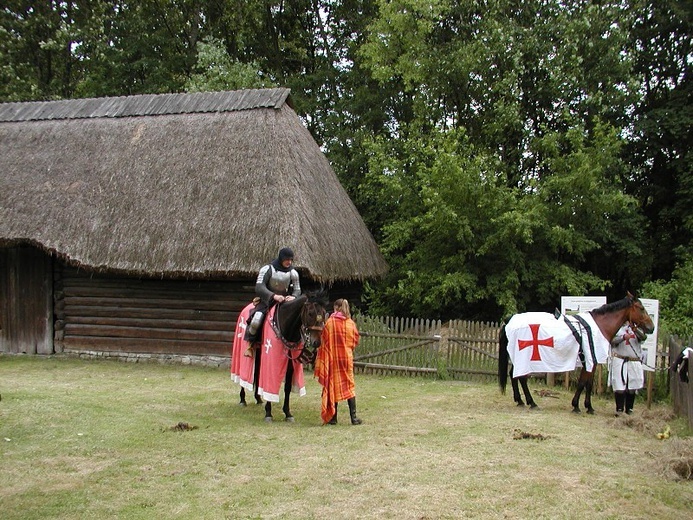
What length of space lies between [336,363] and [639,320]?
4251 millimetres

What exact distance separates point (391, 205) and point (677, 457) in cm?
1328

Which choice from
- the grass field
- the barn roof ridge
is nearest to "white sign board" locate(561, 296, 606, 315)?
the grass field

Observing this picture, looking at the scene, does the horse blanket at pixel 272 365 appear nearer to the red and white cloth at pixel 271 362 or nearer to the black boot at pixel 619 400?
the red and white cloth at pixel 271 362

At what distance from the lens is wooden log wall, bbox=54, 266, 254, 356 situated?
14.6 meters

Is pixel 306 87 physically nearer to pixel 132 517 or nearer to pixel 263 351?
pixel 263 351

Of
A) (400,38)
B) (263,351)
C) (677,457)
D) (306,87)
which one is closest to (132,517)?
(263,351)

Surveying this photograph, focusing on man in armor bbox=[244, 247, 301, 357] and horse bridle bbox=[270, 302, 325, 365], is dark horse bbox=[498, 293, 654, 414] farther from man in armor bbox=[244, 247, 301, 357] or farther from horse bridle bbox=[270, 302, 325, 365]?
man in armor bbox=[244, 247, 301, 357]

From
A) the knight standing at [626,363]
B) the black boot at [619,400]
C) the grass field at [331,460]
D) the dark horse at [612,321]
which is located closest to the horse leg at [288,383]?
the grass field at [331,460]

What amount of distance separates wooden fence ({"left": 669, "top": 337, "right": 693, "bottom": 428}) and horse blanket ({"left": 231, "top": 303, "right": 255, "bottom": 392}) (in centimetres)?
552

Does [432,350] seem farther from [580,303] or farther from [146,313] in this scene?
[146,313]

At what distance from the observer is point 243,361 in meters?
9.39

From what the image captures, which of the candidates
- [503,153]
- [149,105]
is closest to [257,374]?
[149,105]

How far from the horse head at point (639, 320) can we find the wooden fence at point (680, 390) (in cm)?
77

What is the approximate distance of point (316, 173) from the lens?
1653 centimetres
